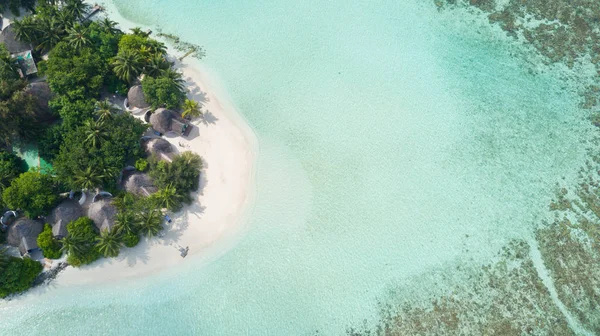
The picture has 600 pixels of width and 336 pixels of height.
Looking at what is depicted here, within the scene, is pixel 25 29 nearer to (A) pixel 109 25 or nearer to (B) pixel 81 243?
(A) pixel 109 25

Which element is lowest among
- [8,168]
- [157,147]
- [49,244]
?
[49,244]

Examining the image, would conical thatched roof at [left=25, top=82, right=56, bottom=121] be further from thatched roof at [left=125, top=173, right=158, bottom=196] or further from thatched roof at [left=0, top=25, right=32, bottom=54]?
thatched roof at [left=125, top=173, right=158, bottom=196]

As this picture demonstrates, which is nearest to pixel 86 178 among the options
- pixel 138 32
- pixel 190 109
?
pixel 190 109

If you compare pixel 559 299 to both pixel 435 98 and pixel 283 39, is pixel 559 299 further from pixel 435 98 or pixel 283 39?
pixel 283 39

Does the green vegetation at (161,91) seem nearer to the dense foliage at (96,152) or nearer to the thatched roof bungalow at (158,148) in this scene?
the dense foliage at (96,152)

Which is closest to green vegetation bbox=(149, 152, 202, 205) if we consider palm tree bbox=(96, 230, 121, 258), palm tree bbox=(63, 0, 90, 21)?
palm tree bbox=(96, 230, 121, 258)

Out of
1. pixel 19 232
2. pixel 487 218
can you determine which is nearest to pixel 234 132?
pixel 19 232
